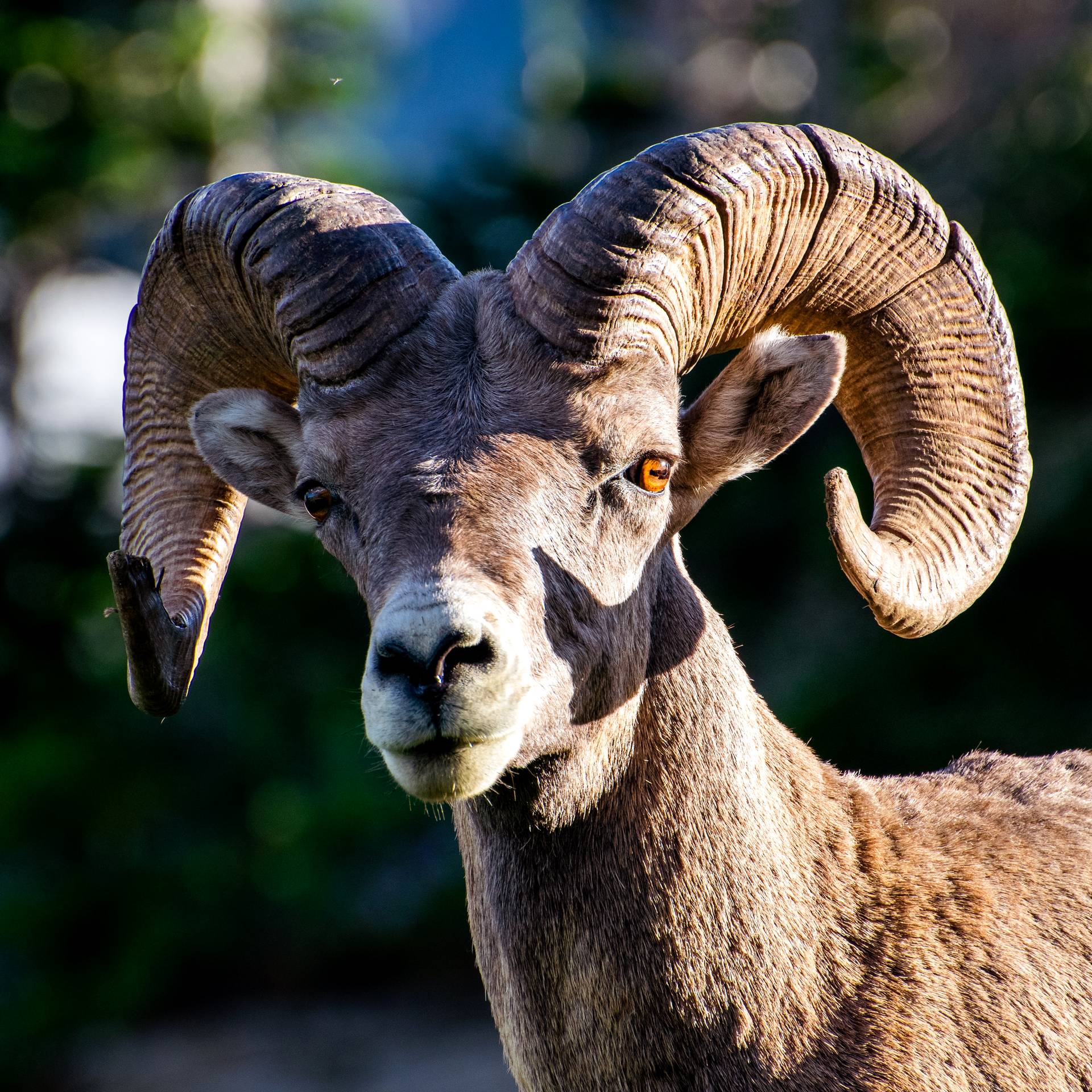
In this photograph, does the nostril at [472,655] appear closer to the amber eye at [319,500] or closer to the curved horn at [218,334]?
the amber eye at [319,500]

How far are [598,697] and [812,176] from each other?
1.94 meters

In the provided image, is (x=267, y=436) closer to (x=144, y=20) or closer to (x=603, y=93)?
(x=603, y=93)

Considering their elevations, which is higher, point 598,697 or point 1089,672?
point 598,697

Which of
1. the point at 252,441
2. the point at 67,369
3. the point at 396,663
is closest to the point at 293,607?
the point at 67,369

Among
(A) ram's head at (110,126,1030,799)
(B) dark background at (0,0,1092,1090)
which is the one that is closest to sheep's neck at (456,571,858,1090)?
(A) ram's head at (110,126,1030,799)

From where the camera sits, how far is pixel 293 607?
18.5 metres

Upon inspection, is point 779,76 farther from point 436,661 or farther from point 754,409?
point 436,661

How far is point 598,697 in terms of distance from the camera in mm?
4152

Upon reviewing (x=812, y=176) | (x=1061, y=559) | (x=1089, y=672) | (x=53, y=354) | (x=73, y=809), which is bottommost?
(x=73, y=809)

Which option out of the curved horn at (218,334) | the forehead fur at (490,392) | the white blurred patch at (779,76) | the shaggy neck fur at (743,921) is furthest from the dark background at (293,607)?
the forehead fur at (490,392)

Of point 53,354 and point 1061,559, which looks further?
point 53,354

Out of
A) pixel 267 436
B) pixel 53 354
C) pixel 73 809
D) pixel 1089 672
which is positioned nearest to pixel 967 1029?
pixel 267 436

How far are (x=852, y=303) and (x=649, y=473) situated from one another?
117cm

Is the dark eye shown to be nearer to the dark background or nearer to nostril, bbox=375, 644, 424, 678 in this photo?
nostril, bbox=375, 644, 424, 678
